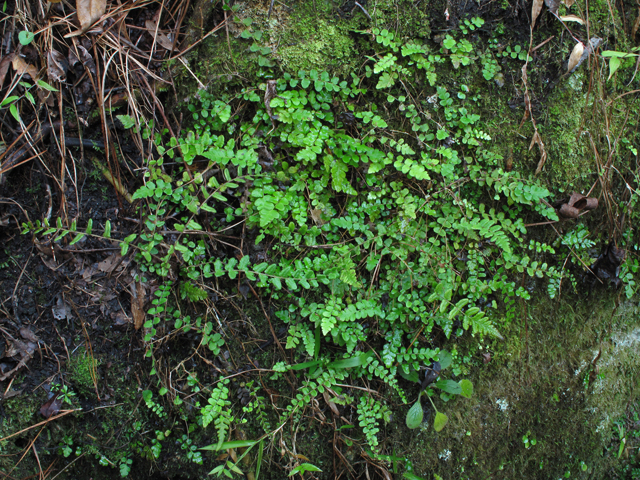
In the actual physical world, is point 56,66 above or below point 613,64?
above

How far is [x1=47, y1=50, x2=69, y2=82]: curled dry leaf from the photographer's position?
2.27m

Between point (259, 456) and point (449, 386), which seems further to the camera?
point (449, 386)

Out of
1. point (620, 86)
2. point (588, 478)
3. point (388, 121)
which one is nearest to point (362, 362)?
point (388, 121)

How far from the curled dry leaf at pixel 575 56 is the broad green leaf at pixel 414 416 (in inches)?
95.6

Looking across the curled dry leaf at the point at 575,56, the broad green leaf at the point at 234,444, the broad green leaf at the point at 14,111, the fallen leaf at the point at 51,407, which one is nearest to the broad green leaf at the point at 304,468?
the broad green leaf at the point at 234,444

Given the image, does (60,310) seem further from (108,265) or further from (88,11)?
(88,11)

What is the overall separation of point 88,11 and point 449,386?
3163 millimetres

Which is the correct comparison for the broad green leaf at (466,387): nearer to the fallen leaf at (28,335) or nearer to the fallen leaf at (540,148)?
the fallen leaf at (540,148)

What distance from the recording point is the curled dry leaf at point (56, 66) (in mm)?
2270

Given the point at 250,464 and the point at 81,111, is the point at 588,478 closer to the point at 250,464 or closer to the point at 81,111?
the point at 250,464

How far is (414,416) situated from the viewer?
2488 mm

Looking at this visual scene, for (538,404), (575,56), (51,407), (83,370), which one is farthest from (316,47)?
(538,404)

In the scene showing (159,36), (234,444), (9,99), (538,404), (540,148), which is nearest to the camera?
(9,99)

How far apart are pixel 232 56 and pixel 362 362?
6.74 ft
